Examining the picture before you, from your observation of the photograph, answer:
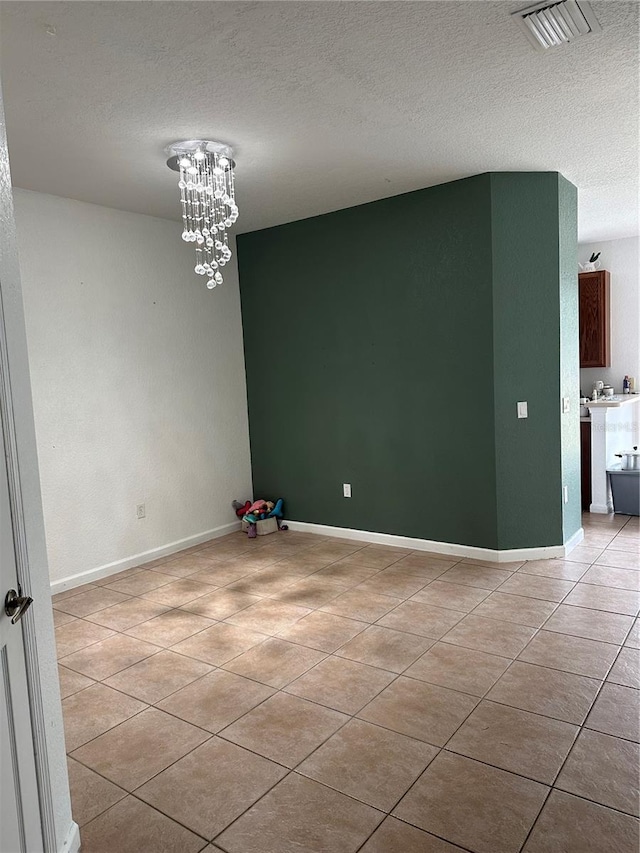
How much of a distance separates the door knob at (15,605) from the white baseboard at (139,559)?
2.76 metres

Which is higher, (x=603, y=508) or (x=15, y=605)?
(x=15, y=605)

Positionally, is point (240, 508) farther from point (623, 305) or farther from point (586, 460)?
point (623, 305)

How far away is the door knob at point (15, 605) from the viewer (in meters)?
1.51

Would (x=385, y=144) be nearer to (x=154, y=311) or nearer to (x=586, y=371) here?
(x=154, y=311)

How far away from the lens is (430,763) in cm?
218

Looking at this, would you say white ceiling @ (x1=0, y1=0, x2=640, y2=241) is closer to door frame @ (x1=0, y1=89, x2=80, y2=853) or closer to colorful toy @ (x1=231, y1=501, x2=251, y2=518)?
door frame @ (x1=0, y1=89, x2=80, y2=853)

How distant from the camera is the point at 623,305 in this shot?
20.8 feet

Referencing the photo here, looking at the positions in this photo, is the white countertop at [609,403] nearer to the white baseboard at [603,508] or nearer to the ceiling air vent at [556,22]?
the white baseboard at [603,508]

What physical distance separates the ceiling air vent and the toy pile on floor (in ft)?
12.7

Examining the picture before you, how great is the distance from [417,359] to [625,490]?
2392 millimetres

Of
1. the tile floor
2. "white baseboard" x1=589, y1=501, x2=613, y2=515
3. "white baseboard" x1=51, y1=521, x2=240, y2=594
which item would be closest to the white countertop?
"white baseboard" x1=589, y1=501, x2=613, y2=515

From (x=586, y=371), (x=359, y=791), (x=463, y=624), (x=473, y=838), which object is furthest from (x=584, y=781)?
(x=586, y=371)

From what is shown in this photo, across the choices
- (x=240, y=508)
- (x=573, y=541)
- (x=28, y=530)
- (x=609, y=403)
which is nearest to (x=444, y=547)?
(x=573, y=541)

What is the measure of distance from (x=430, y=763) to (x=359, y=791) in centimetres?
28
